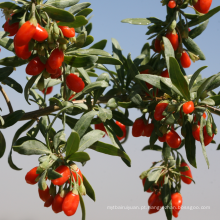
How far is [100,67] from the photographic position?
7.70 feet

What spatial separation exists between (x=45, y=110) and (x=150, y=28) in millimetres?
919

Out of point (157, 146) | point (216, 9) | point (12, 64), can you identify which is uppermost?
point (216, 9)

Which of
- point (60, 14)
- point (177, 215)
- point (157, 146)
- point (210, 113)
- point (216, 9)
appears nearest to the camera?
point (60, 14)

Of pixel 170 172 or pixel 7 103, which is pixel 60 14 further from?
pixel 170 172

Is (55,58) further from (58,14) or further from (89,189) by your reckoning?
(89,189)

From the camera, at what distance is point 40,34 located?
1446 mm

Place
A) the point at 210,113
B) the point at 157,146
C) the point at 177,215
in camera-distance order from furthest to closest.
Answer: the point at 157,146 → the point at 177,215 → the point at 210,113

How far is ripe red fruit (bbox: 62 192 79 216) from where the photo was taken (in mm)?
1574

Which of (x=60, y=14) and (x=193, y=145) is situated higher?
(x=60, y=14)

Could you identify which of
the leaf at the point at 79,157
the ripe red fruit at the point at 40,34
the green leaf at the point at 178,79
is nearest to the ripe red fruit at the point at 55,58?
the ripe red fruit at the point at 40,34

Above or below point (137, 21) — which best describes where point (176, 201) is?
below

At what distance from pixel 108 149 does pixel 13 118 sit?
70 cm

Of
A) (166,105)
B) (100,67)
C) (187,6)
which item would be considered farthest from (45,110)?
(187,6)

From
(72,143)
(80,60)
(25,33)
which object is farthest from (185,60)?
(25,33)
